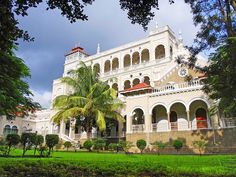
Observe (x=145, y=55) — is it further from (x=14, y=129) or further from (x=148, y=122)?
(x=14, y=129)

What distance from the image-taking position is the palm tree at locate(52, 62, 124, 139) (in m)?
26.6

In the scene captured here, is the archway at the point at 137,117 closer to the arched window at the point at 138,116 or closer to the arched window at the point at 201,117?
the arched window at the point at 138,116

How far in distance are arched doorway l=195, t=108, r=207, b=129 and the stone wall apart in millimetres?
1953

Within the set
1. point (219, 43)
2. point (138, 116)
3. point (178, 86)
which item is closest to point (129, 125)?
point (138, 116)

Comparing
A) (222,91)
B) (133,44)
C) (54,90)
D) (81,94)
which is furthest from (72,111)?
(54,90)

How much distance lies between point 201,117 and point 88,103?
492 inches

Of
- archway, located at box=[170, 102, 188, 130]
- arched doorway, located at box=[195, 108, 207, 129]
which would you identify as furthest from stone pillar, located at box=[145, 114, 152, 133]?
arched doorway, located at box=[195, 108, 207, 129]

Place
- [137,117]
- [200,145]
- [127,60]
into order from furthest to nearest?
1. [127,60]
2. [137,117]
3. [200,145]

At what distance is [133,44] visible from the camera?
42.2m

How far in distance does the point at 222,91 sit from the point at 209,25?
383 cm

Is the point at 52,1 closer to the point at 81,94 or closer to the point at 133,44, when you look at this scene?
the point at 81,94

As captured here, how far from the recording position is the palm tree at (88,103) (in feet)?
87.2

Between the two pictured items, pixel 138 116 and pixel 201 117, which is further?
pixel 138 116

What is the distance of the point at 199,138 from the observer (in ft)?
73.3
